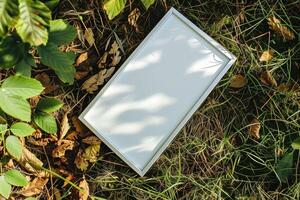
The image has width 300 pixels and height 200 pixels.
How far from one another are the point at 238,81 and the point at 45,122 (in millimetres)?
841

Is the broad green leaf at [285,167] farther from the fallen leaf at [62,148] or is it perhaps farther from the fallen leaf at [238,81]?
the fallen leaf at [62,148]

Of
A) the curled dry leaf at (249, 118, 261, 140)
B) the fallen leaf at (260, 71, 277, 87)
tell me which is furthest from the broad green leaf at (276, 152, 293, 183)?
the fallen leaf at (260, 71, 277, 87)

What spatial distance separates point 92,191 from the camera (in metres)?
2.07

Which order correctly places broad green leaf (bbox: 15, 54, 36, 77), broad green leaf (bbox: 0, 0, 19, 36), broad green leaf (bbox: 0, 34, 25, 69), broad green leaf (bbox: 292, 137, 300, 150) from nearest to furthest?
broad green leaf (bbox: 0, 0, 19, 36) < broad green leaf (bbox: 0, 34, 25, 69) < broad green leaf (bbox: 15, 54, 36, 77) < broad green leaf (bbox: 292, 137, 300, 150)

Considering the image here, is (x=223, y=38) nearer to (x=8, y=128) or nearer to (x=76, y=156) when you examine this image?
(x=76, y=156)

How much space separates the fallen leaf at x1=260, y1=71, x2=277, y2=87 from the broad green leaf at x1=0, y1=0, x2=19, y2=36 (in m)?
1.11

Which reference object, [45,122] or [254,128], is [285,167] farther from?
[45,122]

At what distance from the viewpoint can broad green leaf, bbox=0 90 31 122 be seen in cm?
169

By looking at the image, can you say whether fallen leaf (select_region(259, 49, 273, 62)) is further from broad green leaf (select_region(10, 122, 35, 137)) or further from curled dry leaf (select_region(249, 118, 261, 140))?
broad green leaf (select_region(10, 122, 35, 137))

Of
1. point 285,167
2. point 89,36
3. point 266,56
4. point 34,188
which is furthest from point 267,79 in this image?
point 34,188

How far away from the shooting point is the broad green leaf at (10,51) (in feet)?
5.54

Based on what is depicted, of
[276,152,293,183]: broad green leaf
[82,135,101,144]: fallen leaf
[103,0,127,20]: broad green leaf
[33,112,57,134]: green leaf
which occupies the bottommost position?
[276,152,293,183]: broad green leaf

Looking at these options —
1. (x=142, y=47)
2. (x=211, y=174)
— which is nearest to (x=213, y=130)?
(x=211, y=174)

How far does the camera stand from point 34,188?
2.07 metres
